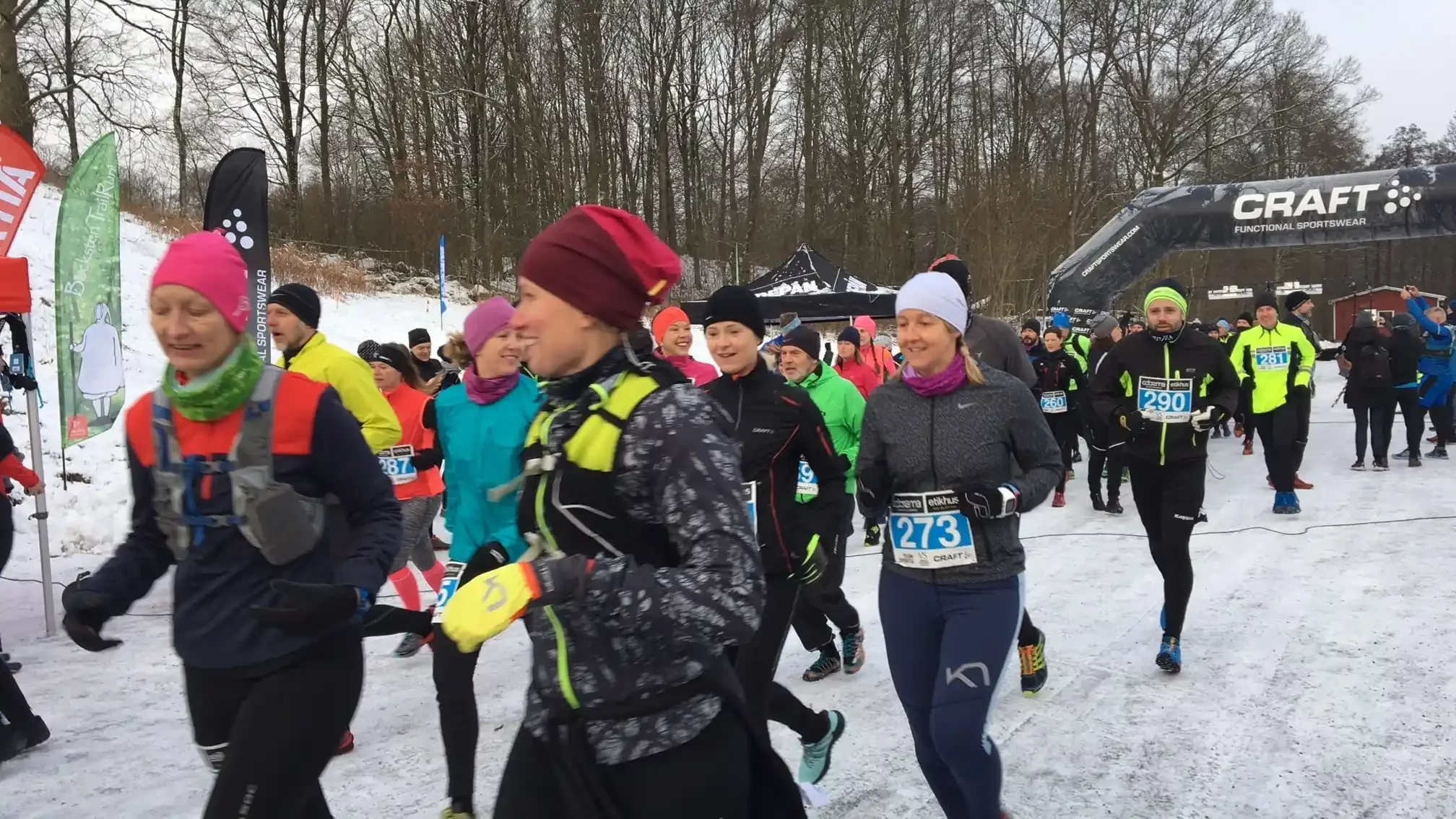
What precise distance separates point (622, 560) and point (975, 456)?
1.86 m

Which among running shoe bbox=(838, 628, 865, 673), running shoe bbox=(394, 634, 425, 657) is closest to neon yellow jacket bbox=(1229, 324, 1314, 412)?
running shoe bbox=(838, 628, 865, 673)

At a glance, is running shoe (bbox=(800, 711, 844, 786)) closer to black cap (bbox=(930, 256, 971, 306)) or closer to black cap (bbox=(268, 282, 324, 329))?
black cap (bbox=(930, 256, 971, 306))

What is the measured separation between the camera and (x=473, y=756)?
346 centimetres

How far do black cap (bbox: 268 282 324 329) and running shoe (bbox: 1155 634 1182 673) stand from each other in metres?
4.55

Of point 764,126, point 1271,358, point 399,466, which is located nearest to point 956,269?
point 399,466

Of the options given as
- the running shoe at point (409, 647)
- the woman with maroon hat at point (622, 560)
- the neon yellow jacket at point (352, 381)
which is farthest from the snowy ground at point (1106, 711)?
the woman with maroon hat at point (622, 560)

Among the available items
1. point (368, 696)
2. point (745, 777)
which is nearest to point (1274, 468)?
point (368, 696)

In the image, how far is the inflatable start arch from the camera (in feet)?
45.0

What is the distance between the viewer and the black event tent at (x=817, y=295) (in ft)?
67.2

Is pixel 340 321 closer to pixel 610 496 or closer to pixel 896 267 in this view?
pixel 610 496

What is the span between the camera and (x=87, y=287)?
7203 mm

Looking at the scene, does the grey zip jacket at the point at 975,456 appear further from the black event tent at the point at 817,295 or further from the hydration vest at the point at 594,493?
the black event tent at the point at 817,295

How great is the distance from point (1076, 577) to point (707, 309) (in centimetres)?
432

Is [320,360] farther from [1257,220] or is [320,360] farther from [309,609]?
[1257,220]
